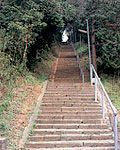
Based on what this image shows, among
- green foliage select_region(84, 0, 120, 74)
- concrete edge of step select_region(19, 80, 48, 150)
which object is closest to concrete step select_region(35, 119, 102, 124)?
concrete edge of step select_region(19, 80, 48, 150)

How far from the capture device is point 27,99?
10.2 metres

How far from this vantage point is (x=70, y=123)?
338 inches

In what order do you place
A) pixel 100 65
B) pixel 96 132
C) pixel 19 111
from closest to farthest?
1. pixel 96 132
2. pixel 19 111
3. pixel 100 65

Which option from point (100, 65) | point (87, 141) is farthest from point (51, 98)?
point (100, 65)

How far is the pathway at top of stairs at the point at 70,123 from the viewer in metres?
7.15

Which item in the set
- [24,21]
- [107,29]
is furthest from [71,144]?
[107,29]

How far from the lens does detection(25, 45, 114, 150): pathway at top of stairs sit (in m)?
7.15

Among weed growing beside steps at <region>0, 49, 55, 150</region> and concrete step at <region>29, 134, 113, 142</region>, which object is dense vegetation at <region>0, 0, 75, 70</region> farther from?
concrete step at <region>29, 134, 113, 142</region>

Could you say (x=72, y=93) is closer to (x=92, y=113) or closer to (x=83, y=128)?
(x=92, y=113)

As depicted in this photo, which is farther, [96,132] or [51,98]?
[51,98]

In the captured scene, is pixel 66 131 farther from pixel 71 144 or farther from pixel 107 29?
pixel 107 29

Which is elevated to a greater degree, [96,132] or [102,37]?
[102,37]

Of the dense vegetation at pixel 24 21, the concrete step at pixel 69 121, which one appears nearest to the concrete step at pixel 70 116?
the concrete step at pixel 69 121

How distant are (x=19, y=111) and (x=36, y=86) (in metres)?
3.49
